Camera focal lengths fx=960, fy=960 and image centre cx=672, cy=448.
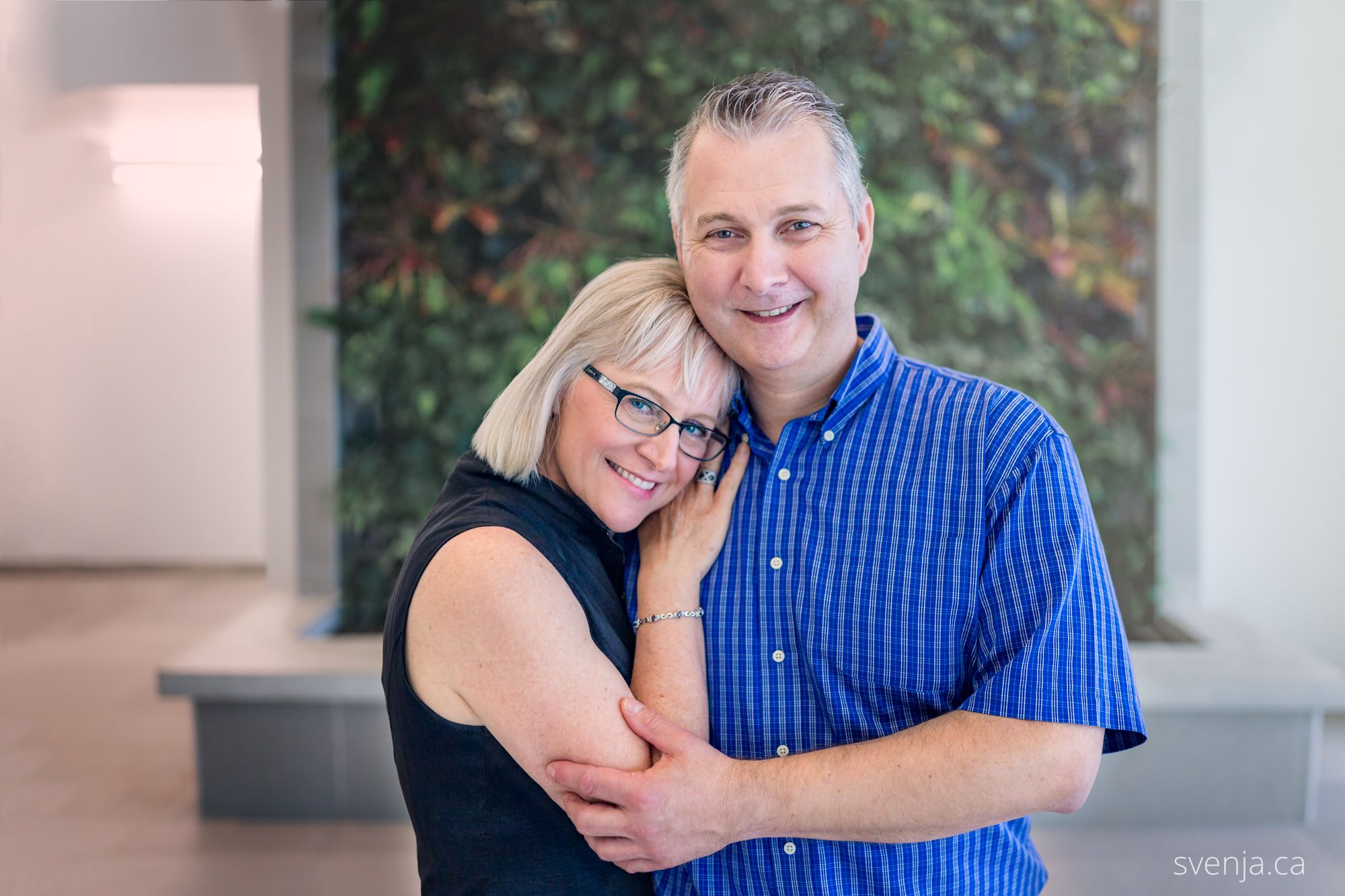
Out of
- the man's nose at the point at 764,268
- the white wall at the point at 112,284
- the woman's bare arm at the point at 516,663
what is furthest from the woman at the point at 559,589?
the white wall at the point at 112,284

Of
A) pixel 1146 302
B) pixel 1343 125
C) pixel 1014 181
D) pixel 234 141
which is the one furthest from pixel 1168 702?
pixel 234 141

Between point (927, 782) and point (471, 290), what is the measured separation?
7.88ft

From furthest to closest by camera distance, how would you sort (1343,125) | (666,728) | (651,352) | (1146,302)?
(1146,302) < (1343,125) < (651,352) < (666,728)

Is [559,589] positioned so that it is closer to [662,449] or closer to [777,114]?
[662,449]

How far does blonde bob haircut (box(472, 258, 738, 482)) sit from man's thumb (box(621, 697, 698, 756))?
0.33 meters

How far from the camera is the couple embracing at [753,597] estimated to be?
3.46ft

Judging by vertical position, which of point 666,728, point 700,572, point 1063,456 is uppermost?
point 1063,456

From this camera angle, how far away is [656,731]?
1081mm

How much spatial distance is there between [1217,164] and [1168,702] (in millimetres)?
1667

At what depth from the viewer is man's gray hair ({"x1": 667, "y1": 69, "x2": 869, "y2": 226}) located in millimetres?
1172

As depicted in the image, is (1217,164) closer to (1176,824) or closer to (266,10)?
(1176,824)

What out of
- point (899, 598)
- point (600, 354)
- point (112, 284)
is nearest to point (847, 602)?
point (899, 598)

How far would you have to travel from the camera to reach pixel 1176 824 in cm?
275

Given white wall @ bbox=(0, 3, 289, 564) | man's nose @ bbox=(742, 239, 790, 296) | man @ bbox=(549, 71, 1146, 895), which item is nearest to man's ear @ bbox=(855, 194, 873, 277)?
man @ bbox=(549, 71, 1146, 895)
